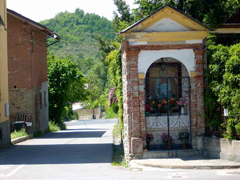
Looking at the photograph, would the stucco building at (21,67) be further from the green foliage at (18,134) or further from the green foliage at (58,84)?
the green foliage at (58,84)

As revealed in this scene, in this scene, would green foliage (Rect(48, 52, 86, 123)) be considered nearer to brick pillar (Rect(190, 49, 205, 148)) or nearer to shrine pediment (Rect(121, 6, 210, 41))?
shrine pediment (Rect(121, 6, 210, 41))

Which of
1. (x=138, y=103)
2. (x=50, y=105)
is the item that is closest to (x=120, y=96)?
(x=138, y=103)

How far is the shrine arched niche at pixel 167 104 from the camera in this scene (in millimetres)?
12586

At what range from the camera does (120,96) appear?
1474 cm

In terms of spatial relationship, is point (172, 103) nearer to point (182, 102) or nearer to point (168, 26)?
point (182, 102)

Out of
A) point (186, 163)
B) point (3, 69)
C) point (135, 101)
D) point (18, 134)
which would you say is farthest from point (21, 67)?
point (186, 163)

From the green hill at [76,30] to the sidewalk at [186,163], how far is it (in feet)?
315

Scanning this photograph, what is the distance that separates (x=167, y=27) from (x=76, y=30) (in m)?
97.7

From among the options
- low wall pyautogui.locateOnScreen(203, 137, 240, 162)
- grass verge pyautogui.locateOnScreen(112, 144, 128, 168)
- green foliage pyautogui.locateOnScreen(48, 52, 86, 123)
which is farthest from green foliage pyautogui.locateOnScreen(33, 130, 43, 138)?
low wall pyautogui.locateOnScreen(203, 137, 240, 162)

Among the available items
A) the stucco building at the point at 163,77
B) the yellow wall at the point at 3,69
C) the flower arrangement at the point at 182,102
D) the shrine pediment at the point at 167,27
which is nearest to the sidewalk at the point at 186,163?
the stucco building at the point at 163,77

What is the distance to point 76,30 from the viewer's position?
354 ft

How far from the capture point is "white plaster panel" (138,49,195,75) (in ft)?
40.3

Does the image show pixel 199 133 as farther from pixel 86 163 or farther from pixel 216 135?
pixel 86 163

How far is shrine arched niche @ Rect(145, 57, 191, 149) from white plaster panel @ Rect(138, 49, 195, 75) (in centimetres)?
41
